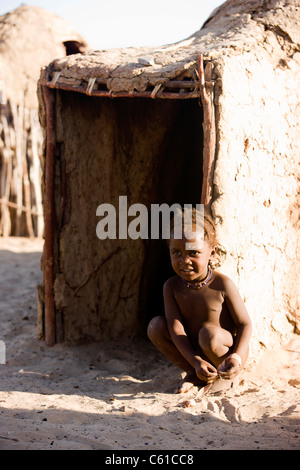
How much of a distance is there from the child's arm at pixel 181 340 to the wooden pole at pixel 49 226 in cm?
142

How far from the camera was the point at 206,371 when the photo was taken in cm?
343

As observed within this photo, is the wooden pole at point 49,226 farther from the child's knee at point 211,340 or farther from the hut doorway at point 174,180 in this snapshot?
the child's knee at point 211,340


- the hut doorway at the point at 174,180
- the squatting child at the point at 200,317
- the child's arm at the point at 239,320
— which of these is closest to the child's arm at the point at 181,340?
the squatting child at the point at 200,317

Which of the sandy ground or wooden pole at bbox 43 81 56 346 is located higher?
wooden pole at bbox 43 81 56 346

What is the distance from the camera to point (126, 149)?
5.14 metres

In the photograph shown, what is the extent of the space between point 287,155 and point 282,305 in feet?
3.74

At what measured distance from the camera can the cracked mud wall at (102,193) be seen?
16.1 feet

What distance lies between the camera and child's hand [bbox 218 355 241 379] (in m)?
3.33

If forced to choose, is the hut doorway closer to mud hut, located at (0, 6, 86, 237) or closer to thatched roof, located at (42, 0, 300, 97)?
thatched roof, located at (42, 0, 300, 97)

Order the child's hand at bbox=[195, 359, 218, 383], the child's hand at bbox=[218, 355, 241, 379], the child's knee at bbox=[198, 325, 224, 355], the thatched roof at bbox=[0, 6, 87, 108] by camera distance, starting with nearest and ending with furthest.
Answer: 1. the child's hand at bbox=[218, 355, 241, 379]
2. the child's hand at bbox=[195, 359, 218, 383]
3. the child's knee at bbox=[198, 325, 224, 355]
4. the thatched roof at bbox=[0, 6, 87, 108]

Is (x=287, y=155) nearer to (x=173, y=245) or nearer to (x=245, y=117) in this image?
(x=245, y=117)

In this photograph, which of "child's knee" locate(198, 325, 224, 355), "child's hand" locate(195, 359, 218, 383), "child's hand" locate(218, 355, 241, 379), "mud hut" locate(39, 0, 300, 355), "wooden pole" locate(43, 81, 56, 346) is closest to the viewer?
"child's hand" locate(218, 355, 241, 379)

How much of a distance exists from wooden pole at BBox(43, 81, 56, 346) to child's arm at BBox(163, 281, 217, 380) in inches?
56.1

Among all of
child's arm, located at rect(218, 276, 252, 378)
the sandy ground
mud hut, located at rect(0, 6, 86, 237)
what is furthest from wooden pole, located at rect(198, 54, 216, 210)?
mud hut, located at rect(0, 6, 86, 237)
